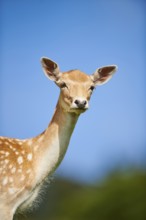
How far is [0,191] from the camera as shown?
9102 mm

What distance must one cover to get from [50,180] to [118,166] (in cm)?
1495

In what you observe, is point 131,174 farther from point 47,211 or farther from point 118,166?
point 47,211

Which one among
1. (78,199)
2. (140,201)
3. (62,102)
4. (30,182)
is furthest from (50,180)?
(78,199)

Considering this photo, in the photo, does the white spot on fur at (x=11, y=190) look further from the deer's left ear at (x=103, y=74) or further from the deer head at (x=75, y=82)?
the deer's left ear at (x=103, y=74)

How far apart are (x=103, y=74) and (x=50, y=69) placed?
688mm

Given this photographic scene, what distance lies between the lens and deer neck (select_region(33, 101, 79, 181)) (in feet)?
30.4

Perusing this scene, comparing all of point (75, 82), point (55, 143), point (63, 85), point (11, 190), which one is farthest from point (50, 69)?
point (11, 190)

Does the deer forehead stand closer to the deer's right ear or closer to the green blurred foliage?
the deer's right ear

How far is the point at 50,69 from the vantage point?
9.55 metres

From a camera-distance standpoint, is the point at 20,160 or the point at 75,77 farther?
the point at 20,160

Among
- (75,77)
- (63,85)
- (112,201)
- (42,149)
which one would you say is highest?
(75,77)

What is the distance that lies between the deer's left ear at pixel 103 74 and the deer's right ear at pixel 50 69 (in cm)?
43

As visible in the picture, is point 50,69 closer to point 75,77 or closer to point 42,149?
point 75,77

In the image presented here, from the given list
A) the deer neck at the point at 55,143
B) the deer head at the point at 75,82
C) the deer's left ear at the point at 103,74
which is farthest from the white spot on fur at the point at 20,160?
the deer's left ear at the point at 103,74
